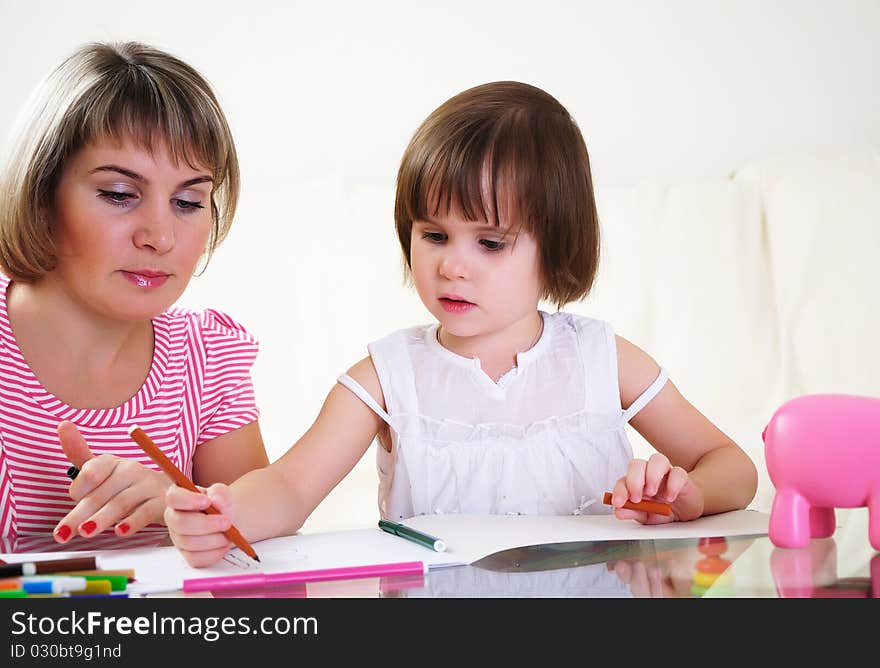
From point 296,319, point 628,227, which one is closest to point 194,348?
point 296,319

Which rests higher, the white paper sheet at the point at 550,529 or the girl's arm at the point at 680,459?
the girl's arm at the point at 680,459

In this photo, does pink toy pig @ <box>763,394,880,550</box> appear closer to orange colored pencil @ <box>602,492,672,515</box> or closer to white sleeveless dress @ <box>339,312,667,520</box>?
orange colored pencil @ <box>602,492,672,515</box>

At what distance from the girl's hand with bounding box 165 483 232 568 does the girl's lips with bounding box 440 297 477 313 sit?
341 millimetres

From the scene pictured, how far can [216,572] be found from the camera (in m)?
0.67

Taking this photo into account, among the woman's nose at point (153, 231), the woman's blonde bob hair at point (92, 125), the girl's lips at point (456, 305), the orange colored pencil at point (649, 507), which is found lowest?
the orange colored pencil at point (649, 507)

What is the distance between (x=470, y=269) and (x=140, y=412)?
0.37m

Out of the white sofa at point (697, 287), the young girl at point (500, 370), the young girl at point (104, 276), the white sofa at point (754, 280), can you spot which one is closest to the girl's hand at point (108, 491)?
the young girl at point (104, 276)

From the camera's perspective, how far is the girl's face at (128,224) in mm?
897

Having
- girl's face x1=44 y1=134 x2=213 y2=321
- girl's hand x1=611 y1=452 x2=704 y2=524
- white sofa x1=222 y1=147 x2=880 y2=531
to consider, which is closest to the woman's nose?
girl's face x1=44 y1=134 x2=213 y2=321

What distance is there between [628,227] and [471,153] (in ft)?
3.00

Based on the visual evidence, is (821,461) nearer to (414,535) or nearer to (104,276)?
(414,535)

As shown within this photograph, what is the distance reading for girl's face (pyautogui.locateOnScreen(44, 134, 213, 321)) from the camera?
0.90 m

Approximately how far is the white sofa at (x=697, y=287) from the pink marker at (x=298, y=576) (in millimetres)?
955

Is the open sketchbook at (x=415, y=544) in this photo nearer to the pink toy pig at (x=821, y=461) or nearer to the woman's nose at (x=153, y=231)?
the pink toy pig at (x=821, y=461)
